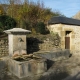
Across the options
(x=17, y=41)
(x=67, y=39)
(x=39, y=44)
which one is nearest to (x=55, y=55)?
(x=39, y=44)

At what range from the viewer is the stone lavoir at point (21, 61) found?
7023 mm

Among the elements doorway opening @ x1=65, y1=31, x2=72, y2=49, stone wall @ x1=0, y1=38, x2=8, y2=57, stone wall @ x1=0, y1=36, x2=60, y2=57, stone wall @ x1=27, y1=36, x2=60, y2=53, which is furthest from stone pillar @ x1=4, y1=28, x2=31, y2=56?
doorway opening @ x1=65, y1=31, x2=72, y2=49

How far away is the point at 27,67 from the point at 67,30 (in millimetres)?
7792

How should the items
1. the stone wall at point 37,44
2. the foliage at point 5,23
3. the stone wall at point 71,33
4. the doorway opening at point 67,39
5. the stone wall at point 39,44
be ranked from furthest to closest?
the doorway opening at point 67,39 → the stone wall at point 71,33 → the foliage at point 5,23 → the stone wall at point 39,44 → the stone wall at point 37,44

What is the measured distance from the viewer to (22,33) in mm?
8945

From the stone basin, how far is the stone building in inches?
252

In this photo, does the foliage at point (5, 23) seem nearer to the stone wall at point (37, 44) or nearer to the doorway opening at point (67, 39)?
the stone wall at point (37, 44)

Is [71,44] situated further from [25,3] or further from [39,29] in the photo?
[25,3]

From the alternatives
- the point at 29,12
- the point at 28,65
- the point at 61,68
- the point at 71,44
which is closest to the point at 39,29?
the point at 29,12

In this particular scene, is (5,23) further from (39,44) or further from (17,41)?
(17,41)

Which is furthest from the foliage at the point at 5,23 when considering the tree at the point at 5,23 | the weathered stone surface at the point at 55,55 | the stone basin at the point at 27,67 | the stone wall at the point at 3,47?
the stone basin at the point at 27,67

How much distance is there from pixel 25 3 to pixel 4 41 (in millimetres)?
7096

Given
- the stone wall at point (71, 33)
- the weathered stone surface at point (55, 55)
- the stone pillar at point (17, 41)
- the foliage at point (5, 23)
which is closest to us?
the stone pillar at point (17, 41)

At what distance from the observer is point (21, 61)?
736 cm
